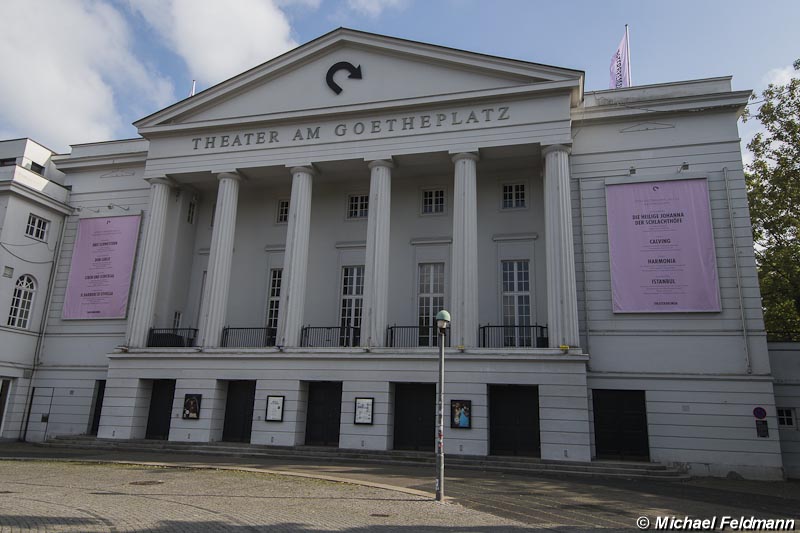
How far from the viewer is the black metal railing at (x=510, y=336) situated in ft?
66.7

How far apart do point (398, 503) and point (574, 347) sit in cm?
949

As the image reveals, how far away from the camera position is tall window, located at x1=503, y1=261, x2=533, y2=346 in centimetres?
2078

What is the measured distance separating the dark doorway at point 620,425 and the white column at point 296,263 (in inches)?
425

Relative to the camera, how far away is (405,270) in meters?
22.9

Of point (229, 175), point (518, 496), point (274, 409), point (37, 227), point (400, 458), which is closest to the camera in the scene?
point (518, 496)

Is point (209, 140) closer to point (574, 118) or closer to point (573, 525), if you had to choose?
point (574, 118)

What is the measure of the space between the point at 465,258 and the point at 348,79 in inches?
354

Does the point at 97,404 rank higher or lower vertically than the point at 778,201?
lower

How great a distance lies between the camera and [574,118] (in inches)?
834

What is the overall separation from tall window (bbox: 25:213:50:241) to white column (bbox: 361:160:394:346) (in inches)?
602

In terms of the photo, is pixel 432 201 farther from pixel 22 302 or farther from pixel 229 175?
pixel 22 302

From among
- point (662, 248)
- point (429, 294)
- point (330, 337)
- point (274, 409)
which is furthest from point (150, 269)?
point (662, 248)

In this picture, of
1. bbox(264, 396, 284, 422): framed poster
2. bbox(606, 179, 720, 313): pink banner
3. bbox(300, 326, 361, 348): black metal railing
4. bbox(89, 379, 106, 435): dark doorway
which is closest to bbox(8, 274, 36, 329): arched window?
bbox(89, 379, 106, 435): dark doorway

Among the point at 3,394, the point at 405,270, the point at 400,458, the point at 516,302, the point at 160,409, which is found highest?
the point at 405,270
